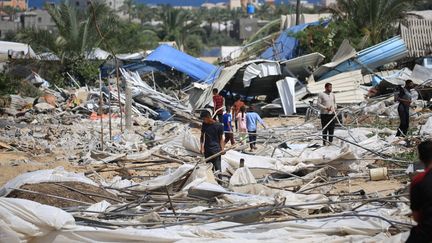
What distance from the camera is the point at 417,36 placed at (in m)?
30.0

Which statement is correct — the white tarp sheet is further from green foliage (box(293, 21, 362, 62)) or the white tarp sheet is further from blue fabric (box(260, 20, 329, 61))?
blue fabric (box(260, 20, 329, 61))

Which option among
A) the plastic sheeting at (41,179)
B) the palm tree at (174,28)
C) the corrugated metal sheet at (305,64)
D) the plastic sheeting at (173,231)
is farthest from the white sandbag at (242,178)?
the palm tree at (174,28)

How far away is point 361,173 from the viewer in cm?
1247

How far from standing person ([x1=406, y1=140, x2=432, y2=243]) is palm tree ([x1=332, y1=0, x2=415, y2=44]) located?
24476 millimetres

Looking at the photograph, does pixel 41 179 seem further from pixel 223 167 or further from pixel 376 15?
pixel 376 15

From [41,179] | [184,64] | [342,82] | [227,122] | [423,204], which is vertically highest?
[423,204]

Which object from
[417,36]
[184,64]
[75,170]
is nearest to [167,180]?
[75,170]

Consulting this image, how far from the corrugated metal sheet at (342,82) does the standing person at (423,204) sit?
61.2 ft

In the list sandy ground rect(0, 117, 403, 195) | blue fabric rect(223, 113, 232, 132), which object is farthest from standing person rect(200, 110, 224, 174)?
blue fabric rect(223, 113, 232, 132)

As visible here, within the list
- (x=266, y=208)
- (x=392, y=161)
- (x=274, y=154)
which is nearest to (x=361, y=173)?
(x=392, y=161)

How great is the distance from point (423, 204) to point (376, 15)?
1010 inches

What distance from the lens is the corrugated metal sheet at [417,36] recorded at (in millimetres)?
29281

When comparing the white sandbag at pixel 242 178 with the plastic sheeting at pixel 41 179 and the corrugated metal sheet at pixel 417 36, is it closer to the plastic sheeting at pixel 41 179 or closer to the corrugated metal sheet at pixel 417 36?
the plastic sheeting at pixel 41 179

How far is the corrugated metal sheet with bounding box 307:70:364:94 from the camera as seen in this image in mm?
24859
